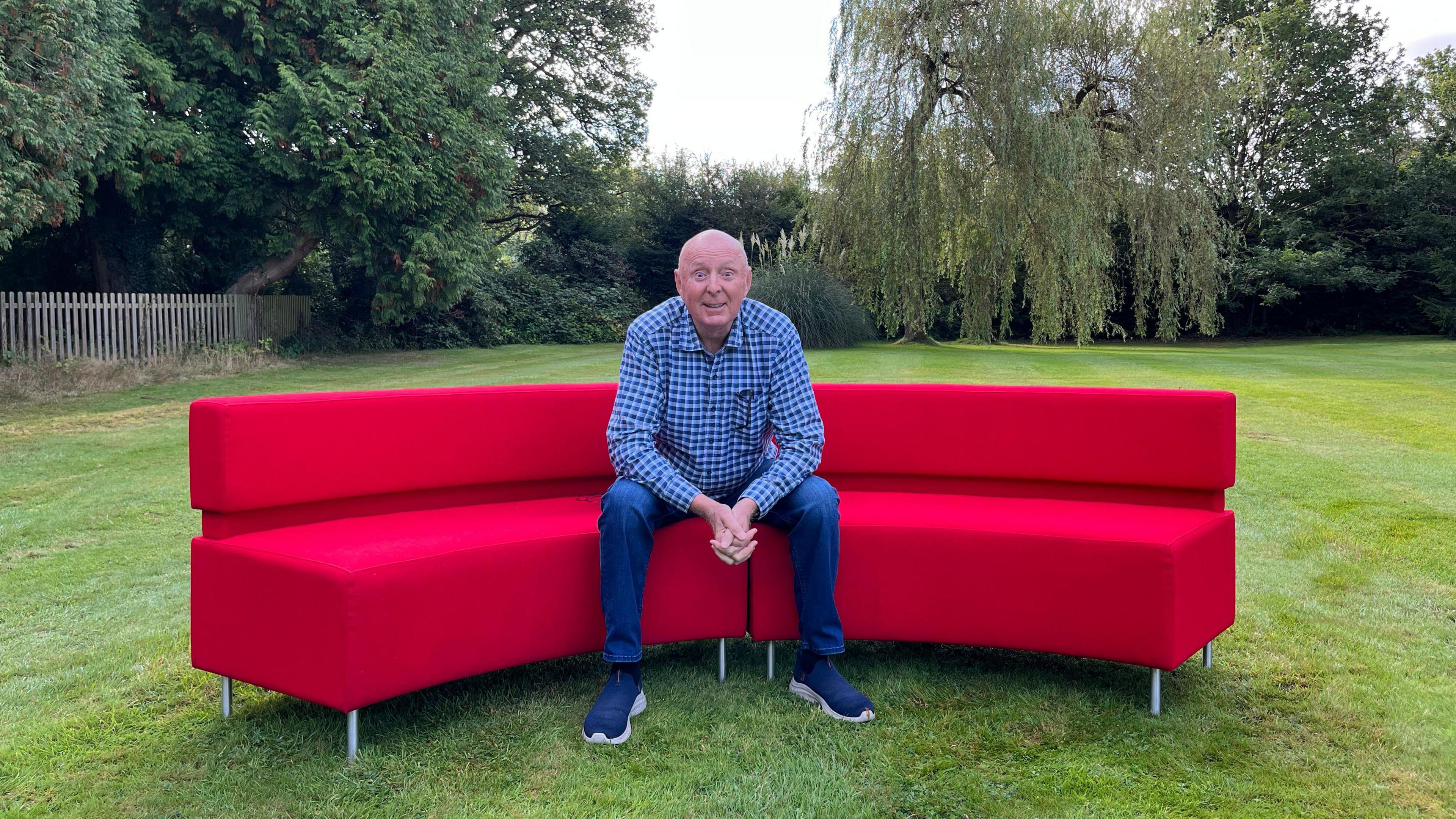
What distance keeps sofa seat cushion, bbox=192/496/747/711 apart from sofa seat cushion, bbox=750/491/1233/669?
0.80 ft

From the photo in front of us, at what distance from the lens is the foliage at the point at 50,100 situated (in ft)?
27.5

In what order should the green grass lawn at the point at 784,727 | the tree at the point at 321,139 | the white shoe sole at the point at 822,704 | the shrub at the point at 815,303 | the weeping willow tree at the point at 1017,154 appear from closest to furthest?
the green grass lawn at the point at 784,727
the white shoe sole at the point at 822,704
the tree at the point at 321,139
the weeping willow tree at the point at 1017,154
the shrub at the point at 815,303

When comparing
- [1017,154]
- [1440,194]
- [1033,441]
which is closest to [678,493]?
[1033,441]

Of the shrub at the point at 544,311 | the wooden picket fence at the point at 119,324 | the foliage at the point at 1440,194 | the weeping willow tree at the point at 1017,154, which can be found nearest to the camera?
the wooden picket fence at the point at 119,324

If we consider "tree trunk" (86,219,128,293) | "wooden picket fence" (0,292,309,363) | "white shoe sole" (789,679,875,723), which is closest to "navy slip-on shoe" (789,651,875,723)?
"white shoe sole" (789,679,875,723)

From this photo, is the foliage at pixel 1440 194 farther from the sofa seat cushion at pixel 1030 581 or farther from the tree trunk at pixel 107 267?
the tree trunk at pixel 107 267

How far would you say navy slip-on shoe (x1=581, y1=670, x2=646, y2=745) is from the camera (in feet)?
7.16

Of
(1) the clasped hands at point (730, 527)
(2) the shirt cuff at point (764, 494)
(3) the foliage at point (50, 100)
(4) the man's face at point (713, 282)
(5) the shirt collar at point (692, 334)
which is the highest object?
(3) the foliage at point (50, 100)

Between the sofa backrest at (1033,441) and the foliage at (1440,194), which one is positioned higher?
the foliage at (1440,194)

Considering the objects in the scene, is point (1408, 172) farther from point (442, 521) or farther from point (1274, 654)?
point (442, 521)

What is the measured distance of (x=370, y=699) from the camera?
2080 mm

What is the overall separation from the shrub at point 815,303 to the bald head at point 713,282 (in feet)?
39.1

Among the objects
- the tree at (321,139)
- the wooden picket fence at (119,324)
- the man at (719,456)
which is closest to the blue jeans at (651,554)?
the man at (719,456)

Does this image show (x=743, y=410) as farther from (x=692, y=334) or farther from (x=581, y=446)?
(x=581, y=446)
